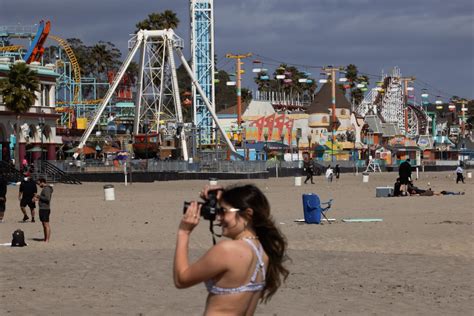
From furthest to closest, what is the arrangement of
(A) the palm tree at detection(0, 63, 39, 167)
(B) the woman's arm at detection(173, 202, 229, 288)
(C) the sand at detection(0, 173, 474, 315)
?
(A) the palm tree at detection(0, 63, 39, 167)
(C) the sand at detection(0, 173, 474, 315)
(B) the woman's arm at detection(173, 202, 229, 288)

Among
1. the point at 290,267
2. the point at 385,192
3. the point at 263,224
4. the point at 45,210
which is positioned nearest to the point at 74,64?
the point at 385,192

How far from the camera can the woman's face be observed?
189 inches

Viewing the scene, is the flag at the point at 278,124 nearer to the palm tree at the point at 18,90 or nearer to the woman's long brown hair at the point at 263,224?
the palm tree at the point at 18,90

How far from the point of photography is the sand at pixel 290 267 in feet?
37.9

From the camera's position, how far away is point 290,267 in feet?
49.6

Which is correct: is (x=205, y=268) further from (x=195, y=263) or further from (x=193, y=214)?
(x=193, y=214)

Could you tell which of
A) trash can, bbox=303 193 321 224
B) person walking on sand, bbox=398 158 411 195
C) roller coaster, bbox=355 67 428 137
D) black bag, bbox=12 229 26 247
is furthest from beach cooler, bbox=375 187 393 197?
roller coaster, bbox=355 67 428 137

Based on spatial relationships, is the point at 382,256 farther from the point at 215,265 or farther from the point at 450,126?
the point at 450,126

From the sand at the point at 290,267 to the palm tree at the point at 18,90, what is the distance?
41581 millimetres

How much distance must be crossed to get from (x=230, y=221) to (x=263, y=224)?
0.54ft

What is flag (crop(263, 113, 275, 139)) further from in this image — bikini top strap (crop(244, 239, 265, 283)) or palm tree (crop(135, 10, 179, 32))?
bikini top strap (crop(244, 239, 265, 283))

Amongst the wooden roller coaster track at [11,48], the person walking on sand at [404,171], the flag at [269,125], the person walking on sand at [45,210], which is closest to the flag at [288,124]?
the flag at [269,125]

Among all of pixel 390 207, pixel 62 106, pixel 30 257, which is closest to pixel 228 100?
pixel 62 106

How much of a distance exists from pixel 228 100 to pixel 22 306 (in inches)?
6768
